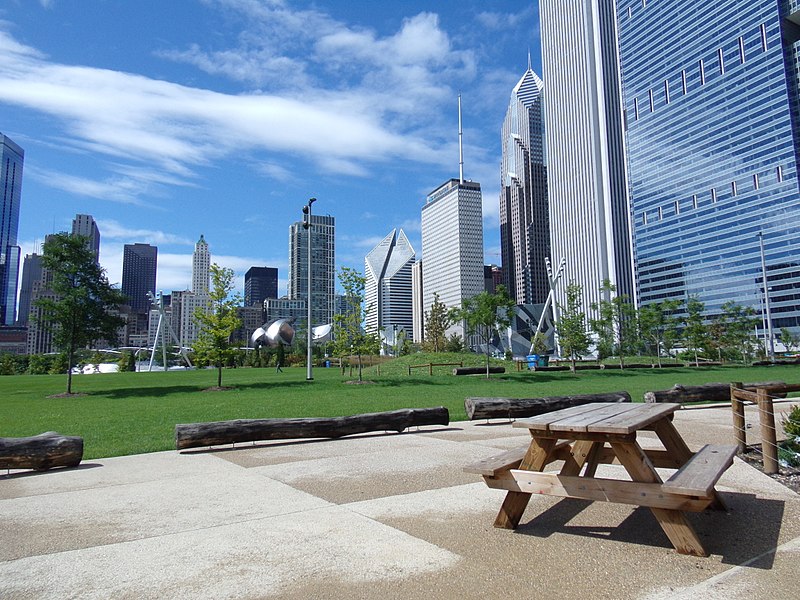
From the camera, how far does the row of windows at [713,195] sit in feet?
397

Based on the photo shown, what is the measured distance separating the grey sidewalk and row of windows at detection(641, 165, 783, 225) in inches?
5471

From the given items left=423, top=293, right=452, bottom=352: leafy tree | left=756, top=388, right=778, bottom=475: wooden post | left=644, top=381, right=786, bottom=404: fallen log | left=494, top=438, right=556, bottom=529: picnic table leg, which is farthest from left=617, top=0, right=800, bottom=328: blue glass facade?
left=494, top=438, right=556, bottom=529: picnic table leg

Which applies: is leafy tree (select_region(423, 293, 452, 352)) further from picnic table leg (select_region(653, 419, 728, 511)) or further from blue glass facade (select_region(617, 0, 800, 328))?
blue glass facade (select_region(617, 0, 800, 328))

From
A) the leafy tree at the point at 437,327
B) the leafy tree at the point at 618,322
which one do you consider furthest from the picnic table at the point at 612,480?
the leafy tree at the point at 437,327

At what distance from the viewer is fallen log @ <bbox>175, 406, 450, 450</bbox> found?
30.6 ft

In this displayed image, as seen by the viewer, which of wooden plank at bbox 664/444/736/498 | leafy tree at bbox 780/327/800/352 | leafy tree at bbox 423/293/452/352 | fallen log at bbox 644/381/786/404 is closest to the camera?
wooden plank at bbox 664/444/736/498

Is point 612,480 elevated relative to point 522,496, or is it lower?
elevated

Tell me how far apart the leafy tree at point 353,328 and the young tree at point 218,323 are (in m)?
4.89

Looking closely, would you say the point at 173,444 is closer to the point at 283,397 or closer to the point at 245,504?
the point at 245,504

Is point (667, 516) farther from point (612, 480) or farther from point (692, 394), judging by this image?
point (692, 394)

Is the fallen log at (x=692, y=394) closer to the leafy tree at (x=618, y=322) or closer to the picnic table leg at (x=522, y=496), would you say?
the picnic table leg at (x=522, y=496)

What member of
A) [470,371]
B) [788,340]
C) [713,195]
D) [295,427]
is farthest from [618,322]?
[713,195]

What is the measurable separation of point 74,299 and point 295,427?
2035cm

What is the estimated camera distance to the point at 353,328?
2883cm
